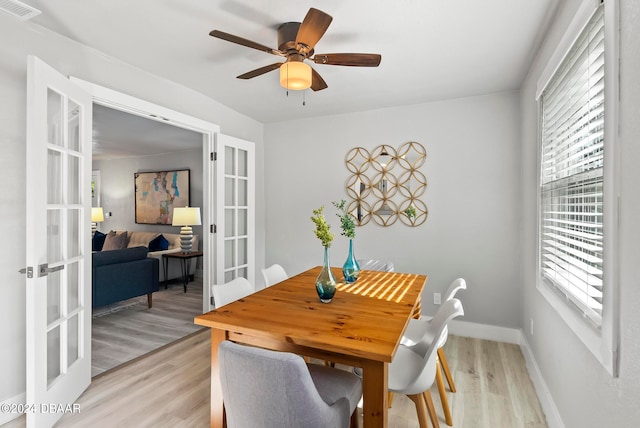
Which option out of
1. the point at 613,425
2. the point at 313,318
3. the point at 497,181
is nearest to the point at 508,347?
the point at 497,181

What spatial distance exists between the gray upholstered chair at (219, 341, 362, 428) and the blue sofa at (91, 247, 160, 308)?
313 centimetres

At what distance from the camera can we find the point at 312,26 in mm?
1664

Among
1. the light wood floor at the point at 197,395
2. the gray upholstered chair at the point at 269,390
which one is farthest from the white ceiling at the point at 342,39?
the light wood floor at the point at 197,395

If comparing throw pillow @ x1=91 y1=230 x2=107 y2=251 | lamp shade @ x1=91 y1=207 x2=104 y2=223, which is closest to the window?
throw pillow @ x1=91 y1=230 x2=107 y2=251

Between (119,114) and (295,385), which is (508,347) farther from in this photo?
(119,114)

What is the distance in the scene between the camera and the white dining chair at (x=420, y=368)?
5.07ft

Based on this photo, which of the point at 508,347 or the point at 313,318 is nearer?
the point at 313,318

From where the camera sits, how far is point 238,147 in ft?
12.3

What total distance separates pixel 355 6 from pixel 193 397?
2719 millimetres

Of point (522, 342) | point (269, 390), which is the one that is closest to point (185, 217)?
point (269, 390)

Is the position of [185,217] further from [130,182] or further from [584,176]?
[584,176]

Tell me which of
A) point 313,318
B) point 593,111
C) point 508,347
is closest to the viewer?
point 593,111

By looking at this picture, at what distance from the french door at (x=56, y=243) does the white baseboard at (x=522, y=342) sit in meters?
2.89

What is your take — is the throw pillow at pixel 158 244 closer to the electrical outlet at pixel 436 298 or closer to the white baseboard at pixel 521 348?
the white baseboard at pixel 521 348
